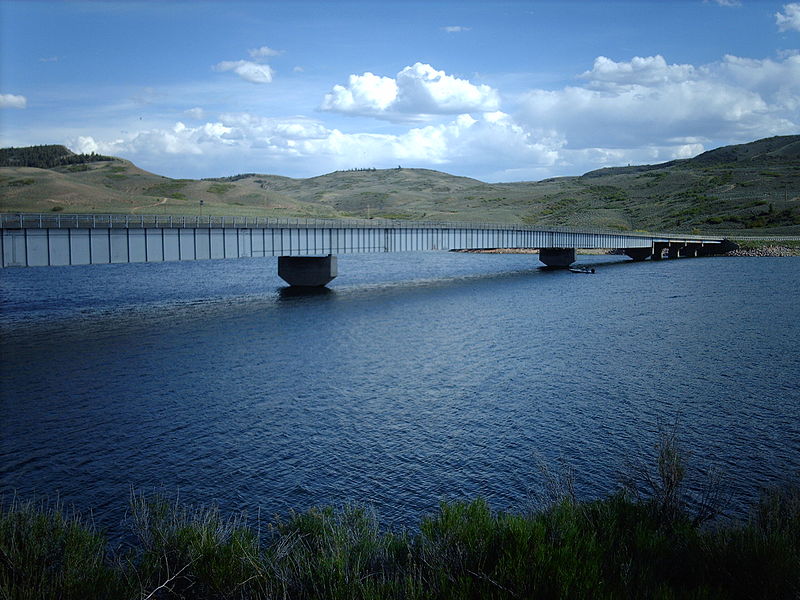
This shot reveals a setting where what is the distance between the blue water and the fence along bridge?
4931mm

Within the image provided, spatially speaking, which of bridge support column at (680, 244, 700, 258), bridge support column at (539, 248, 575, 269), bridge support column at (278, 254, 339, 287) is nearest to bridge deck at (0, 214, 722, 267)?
bridge support column at (278, 254, 339, 287)

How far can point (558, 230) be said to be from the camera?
112 meters

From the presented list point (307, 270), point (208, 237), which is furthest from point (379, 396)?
point (307, 270)

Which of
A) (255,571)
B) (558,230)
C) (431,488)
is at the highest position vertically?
(558,230)

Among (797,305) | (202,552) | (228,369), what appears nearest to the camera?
(202,552)

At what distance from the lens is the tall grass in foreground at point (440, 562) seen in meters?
12.2

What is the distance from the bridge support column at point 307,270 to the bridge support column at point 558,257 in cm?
4630

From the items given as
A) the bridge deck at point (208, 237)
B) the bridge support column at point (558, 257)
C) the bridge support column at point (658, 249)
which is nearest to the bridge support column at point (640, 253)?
the bridge support column at point (658, 249)

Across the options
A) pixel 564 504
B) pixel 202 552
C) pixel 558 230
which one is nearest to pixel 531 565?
pixel 564 504

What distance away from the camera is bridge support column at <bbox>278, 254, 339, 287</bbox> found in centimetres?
7600

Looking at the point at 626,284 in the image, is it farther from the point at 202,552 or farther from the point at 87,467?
the point at 202,552

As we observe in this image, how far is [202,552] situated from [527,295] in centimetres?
6147

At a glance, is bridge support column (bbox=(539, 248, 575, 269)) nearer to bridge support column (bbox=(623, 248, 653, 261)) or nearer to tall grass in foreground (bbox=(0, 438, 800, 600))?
bridge support column (bbox=(623, 248, 653, 261))

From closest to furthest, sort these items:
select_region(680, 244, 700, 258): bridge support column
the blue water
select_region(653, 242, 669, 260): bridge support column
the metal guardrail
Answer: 1. the blue water
2. the metal guardrail
3. select_region(653, 242, 669, 260): bridge support column
4. select_region(680, 244, 700, 258): bridge support column
